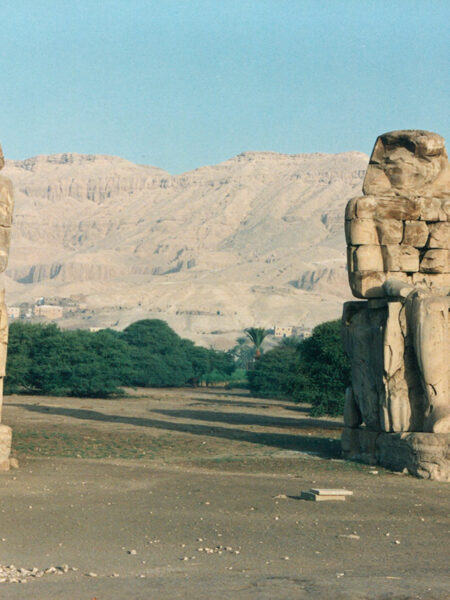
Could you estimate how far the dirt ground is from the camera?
756 centimetres

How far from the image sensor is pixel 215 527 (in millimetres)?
10297

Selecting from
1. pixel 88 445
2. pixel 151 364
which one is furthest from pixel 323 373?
pixel 151 364

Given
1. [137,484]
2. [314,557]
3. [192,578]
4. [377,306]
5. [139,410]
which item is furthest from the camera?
[139,410]

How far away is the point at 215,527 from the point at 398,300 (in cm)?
649

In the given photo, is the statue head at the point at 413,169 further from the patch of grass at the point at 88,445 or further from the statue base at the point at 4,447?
the statue base at the point at 4,447

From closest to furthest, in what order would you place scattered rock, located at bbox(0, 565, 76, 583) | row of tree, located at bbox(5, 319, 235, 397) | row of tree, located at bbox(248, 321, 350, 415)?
scattered rock, located at bbox(0, 565, 76, 583) < row of tree, located at bbox(248, 321, 350, 415) < row of tree, located at bbox(5, 319, 235, 397)

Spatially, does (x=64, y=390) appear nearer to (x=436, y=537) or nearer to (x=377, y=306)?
(x=377, y=306)

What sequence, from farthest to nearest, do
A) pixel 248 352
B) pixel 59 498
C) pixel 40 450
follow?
pixel 248 352 < pixel 40 450 < pixel 59 498

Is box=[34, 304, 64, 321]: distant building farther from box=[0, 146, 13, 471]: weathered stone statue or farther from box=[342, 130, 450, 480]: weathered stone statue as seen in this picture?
box=[0, 146, 13, 471]: weathered stone statue

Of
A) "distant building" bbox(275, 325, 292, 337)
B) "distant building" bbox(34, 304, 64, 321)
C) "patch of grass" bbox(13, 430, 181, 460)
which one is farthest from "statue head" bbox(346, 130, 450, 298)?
"distant building" bbox(34, 304, 64, 321)

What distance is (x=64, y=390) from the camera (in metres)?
44.2

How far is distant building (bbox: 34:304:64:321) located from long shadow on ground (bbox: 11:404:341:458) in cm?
12005

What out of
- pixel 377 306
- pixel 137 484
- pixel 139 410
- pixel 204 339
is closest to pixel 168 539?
pixel 137 484

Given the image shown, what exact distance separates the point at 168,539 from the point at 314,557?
1620 mm
